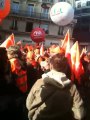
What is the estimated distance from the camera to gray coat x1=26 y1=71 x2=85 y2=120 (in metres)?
3.42

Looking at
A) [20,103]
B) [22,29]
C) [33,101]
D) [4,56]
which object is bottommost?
[22,29]

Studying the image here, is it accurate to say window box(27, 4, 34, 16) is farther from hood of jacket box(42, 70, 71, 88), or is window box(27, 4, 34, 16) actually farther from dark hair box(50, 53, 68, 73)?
hood of jacket box(42, 70, 71, 88)

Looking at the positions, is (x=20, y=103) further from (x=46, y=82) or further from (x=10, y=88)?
(x=46, y=82)

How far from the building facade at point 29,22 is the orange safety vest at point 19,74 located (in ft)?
117

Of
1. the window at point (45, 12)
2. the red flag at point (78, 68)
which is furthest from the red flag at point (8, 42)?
the window at point (45, 12)

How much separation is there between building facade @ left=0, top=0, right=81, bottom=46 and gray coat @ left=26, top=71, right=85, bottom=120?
36.9m

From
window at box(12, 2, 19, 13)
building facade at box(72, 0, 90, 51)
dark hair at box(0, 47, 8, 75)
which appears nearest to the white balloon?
dark hair at box(0, 47, 8, 75)

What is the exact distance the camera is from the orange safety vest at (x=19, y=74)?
461 centimetres

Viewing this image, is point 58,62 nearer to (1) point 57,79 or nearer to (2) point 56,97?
(1) point 57,79

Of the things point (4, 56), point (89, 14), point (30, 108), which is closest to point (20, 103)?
point (4, 56)

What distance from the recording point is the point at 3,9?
→ 24.3 feet

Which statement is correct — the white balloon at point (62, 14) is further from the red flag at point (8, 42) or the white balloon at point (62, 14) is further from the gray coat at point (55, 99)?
the gray coat at point (55, 99)

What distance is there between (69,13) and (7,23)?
31.6 metres

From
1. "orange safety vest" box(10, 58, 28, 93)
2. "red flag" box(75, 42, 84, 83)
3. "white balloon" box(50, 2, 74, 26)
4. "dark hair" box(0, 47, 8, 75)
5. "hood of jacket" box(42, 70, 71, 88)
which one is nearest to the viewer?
"hood of jacket" box(42, 70, 71, 88)
